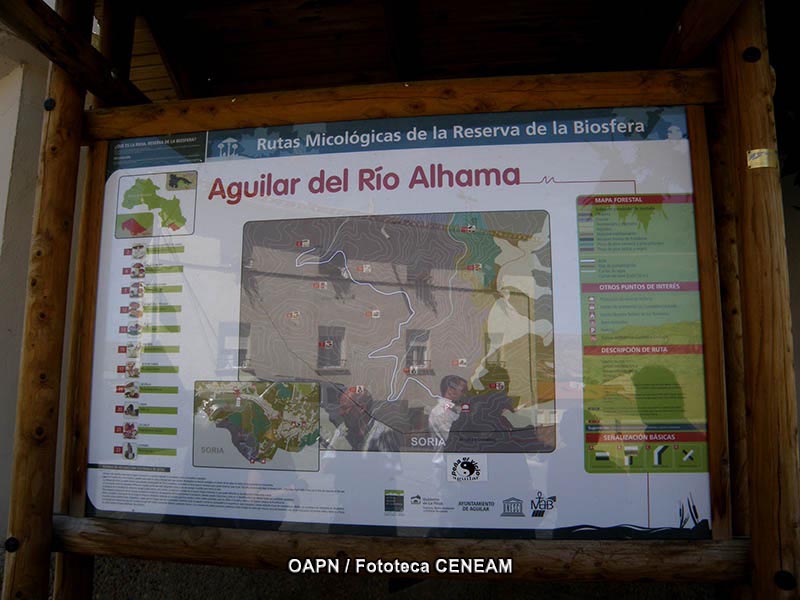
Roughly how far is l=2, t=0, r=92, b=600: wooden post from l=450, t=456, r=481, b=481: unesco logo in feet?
6.25

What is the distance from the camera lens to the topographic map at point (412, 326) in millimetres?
2291

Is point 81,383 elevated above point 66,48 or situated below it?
below

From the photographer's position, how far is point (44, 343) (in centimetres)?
245

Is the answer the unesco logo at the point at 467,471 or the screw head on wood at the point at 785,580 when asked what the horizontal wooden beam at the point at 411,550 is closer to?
the screw head on wood at the point at 785,580

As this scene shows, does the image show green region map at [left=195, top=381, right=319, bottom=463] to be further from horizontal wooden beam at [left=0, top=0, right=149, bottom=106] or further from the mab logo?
horizontal wooden beam at [left=0, top=0, right=149, bottom=106]

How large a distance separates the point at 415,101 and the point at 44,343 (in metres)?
2.12

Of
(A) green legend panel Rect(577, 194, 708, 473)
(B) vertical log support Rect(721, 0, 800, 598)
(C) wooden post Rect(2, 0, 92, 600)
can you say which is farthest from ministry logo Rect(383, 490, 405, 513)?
(C) wooden post Rect(2, 0, 92, 600)

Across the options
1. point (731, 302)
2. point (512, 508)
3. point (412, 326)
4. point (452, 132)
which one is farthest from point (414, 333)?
point (731, 302)

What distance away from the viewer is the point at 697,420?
2.21 m

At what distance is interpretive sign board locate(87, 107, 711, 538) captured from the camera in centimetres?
224

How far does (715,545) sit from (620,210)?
1.48 metres

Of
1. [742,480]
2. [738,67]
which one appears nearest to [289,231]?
[738,67]

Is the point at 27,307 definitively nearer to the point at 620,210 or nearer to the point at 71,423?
the point at 71,423

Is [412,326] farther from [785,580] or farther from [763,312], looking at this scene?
[785,580]
